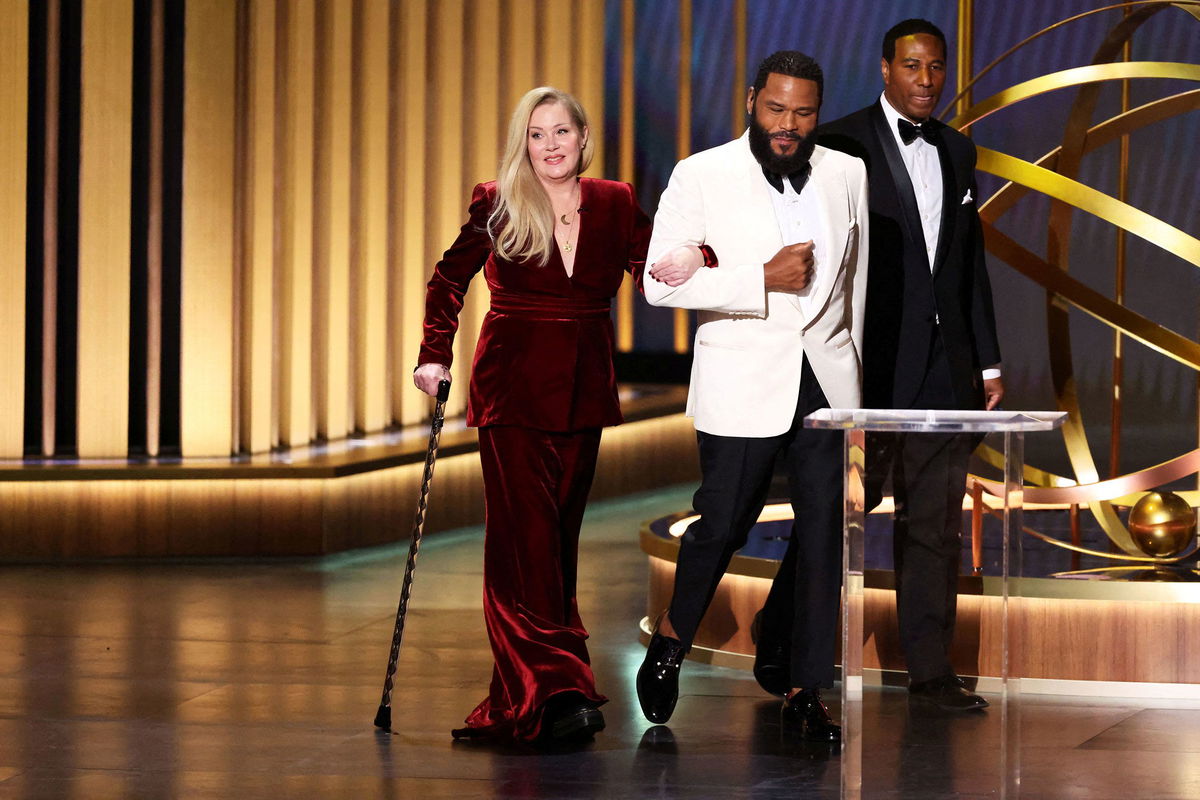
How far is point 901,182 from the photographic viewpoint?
4.00 meters

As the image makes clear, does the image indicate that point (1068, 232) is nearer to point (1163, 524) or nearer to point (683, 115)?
point (1163, 524)

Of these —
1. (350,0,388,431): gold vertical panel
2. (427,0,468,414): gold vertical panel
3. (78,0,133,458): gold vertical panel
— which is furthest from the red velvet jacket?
(427,0,468,414): gold vertical panel

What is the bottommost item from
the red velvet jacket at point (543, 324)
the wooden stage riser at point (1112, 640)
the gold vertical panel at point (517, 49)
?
the wooden stage riser at point (1112, 640)

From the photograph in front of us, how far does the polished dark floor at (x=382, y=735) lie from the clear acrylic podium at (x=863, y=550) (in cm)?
3

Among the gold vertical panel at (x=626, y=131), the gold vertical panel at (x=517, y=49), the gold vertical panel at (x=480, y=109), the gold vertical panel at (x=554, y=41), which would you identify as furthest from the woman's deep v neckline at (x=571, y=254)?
the gold vertical panel at (x=626, y=131)

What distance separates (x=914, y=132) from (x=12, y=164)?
12.1 feet

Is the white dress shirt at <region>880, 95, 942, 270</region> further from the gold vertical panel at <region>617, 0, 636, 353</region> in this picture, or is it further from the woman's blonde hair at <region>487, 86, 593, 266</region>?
the gold vertical panel at <region>617, 0, 636, 353</region>

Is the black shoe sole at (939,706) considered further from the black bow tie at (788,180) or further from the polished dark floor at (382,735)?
the black bow tie at (788,180)

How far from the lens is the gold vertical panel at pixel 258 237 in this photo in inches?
264

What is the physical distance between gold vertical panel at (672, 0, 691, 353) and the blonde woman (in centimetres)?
744

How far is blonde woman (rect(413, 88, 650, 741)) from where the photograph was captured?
12.6 ft

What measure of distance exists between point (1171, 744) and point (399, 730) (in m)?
1.64

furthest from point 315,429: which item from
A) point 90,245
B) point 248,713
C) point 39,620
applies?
point 248,713

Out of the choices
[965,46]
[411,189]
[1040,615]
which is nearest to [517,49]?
[411,189]
